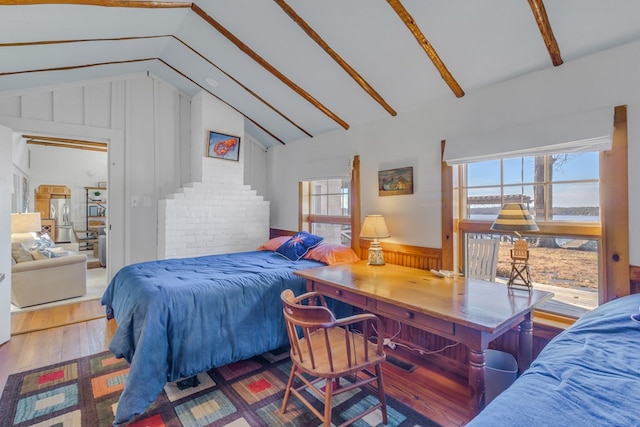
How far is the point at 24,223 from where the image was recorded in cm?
479

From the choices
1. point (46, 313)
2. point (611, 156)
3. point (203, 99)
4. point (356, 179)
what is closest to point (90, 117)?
point (203, 99)

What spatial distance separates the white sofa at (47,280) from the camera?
3.70 metres

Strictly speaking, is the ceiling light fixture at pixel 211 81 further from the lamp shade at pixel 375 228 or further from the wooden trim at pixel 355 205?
the lamp shade at pixel 375 228

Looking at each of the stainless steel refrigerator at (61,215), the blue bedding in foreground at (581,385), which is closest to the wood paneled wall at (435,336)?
the blue bedding in foreground at (581,385)

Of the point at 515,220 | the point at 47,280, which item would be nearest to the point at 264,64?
the point at 515,220

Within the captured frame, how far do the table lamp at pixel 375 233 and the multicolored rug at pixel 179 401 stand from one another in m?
1.10

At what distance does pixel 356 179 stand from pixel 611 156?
2.04m

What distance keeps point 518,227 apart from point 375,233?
119 centimetres

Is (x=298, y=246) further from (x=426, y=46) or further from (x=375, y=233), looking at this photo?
(x=426, y=46)

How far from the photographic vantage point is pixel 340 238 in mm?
3879

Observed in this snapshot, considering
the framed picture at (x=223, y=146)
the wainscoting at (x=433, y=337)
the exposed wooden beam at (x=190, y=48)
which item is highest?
the exposed wooden beam at (x=190, y=48)

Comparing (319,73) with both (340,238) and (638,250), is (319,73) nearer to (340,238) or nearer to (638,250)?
(340,238)

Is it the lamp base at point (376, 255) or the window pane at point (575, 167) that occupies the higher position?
the window pane at point (575, 167)

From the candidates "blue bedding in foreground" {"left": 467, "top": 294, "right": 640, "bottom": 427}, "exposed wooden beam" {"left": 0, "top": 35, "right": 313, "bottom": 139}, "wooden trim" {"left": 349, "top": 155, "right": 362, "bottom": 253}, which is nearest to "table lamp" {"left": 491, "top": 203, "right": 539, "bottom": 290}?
"blue bedding in foreground" {"left": 467, "top": 294, "right": 640, "bottom": 427}
